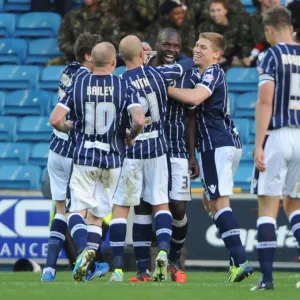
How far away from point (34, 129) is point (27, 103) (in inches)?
21.9

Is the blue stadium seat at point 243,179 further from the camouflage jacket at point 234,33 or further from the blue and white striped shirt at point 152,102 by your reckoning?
the blue and white striped shirt at point 152,102

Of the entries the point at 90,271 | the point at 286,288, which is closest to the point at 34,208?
the point at 90,271

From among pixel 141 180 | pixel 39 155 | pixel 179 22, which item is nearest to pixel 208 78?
pixel 141 180

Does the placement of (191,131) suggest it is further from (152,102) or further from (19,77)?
(19,77)

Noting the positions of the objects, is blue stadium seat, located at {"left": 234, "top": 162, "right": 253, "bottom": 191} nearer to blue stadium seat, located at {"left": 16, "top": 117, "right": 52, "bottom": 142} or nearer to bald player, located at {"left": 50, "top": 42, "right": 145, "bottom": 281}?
blue stadium seat, located at {"left": 16, "top": 117, "right": 52, "bottom": 142}

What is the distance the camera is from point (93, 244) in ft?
31.8

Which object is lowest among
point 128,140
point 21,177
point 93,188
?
point 21,177

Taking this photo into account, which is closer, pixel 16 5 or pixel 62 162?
pixel 62 162

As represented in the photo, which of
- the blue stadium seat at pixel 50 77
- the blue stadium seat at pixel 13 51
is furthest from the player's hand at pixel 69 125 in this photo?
the blue stadium seat at pixel 13 51

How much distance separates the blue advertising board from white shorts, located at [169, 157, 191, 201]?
3.77m

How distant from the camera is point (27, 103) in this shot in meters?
16.2

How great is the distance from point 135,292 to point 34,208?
5.68m

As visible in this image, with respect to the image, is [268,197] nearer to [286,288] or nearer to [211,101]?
[286,288]

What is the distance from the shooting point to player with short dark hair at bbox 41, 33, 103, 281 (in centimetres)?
1005
